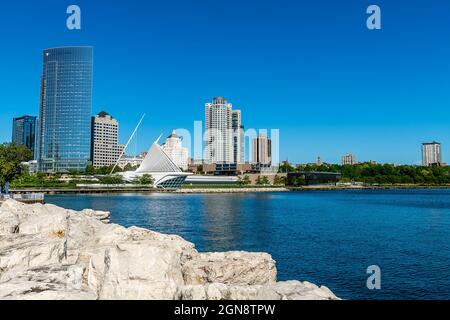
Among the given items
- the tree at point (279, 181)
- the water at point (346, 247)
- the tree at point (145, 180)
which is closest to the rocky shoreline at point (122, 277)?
the water at point (346, 247)

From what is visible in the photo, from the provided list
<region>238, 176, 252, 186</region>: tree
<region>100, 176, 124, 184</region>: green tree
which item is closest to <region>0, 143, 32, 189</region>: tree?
<region>100, 176, 124, 184</region>: green tree

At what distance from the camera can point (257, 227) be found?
4159 cm

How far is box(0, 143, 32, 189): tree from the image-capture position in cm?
6077

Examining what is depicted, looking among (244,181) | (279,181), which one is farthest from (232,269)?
(279,181)

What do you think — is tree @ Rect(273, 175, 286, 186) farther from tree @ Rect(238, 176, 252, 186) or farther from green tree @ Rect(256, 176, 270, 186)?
tree @ Rect(238, 176, 252, 186)

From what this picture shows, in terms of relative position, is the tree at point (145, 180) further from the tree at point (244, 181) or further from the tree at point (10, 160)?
the tree at point (10, 160)

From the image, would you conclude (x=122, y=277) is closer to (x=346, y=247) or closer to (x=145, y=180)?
(x=346, y=247)

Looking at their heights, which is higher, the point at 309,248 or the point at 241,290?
the point at 241,290

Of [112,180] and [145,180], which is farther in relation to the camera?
[112,180]

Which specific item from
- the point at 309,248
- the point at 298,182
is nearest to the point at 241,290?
the point at 309,248

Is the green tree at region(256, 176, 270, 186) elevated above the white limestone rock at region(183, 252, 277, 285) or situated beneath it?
elevated above

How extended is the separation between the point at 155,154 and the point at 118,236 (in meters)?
139

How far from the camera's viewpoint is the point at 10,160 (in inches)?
2516

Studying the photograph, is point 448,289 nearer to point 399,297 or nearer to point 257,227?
point 399,297
